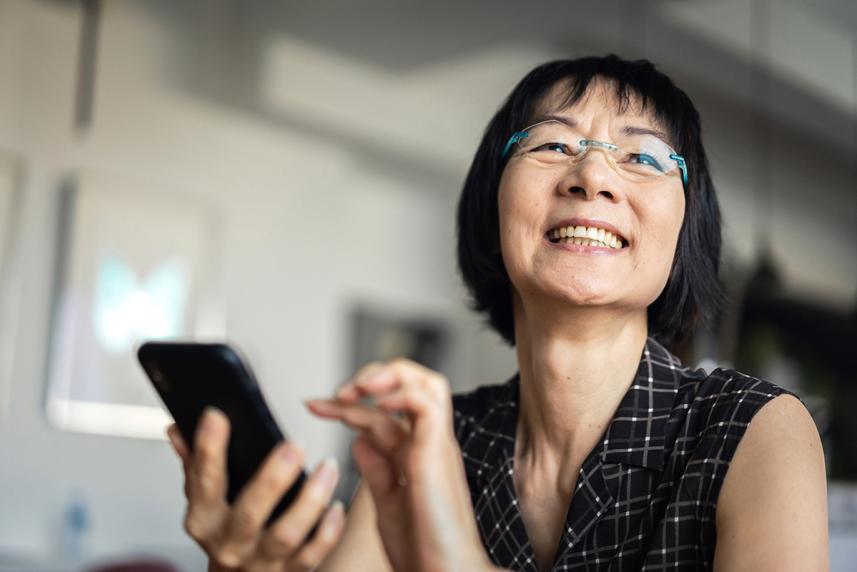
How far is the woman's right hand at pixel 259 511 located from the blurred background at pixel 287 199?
2.45 metres

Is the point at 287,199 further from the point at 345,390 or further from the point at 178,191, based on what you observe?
the point at 345,390

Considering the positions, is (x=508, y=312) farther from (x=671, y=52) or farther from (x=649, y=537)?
(x=671, y=52)

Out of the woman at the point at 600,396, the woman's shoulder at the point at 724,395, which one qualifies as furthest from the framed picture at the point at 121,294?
the woman's shoulder at the point at 724,395

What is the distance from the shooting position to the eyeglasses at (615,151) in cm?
134

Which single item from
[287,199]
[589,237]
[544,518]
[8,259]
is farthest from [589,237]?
[287,199]

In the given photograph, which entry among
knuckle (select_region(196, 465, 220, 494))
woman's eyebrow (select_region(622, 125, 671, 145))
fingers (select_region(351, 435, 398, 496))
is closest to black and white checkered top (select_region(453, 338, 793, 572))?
woman's eyebrow (select_region(622, 125, 671, 145))

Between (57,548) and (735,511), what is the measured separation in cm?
342

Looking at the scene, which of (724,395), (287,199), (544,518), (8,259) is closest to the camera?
(724,395)

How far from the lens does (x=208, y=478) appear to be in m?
0.90

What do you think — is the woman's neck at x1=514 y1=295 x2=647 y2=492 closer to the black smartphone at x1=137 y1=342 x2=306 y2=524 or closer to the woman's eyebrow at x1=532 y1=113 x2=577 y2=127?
the woman's eyebrow at x1=532 y1=113 x2=577 y2=127

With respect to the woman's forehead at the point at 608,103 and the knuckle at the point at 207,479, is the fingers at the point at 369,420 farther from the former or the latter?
the woman's forehead at the point at 608,103

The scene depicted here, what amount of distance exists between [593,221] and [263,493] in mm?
588

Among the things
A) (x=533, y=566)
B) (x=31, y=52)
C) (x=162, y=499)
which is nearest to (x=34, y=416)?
(x=162, y=499)

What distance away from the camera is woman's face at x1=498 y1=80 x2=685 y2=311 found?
128cm
